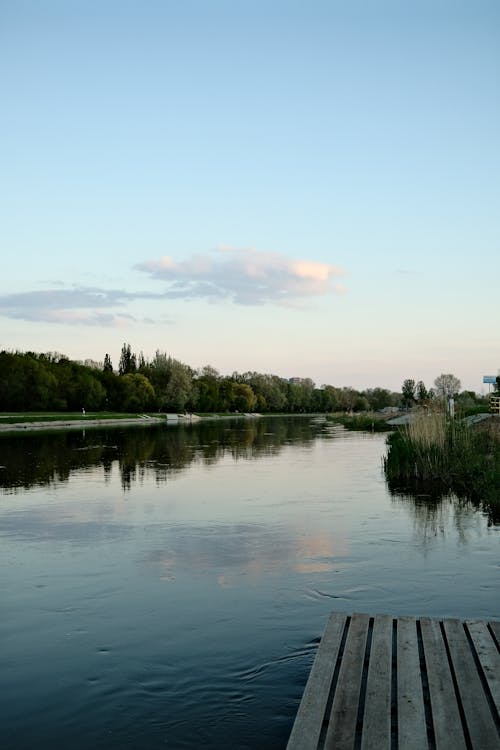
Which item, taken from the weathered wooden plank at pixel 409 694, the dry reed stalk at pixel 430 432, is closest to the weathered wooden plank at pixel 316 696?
the weathered wooden plank at pixel 409 694

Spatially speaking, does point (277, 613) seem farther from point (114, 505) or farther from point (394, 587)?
point (114, 505)

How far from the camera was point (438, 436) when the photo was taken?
20500 mm

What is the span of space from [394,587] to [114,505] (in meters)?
8.68

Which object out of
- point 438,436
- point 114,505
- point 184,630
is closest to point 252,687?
point 184,630

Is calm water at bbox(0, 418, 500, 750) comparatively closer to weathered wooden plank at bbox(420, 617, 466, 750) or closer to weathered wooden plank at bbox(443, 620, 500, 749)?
weathered wooden plank at bbox(420, 617, 466, 750)

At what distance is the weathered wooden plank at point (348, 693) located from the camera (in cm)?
441

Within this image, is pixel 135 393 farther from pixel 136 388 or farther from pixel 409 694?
pixel 409 694

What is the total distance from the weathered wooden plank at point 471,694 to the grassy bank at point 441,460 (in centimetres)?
1232

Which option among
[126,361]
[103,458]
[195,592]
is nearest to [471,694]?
[195,592]

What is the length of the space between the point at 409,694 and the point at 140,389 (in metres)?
104

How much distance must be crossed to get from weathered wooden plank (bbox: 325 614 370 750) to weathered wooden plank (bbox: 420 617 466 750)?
54 cm

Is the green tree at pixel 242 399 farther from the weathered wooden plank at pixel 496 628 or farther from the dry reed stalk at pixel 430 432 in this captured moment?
the weathered wooden plank at pixel 496 628

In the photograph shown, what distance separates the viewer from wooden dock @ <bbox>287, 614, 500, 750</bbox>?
4426mm

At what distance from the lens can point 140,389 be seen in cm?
10694
